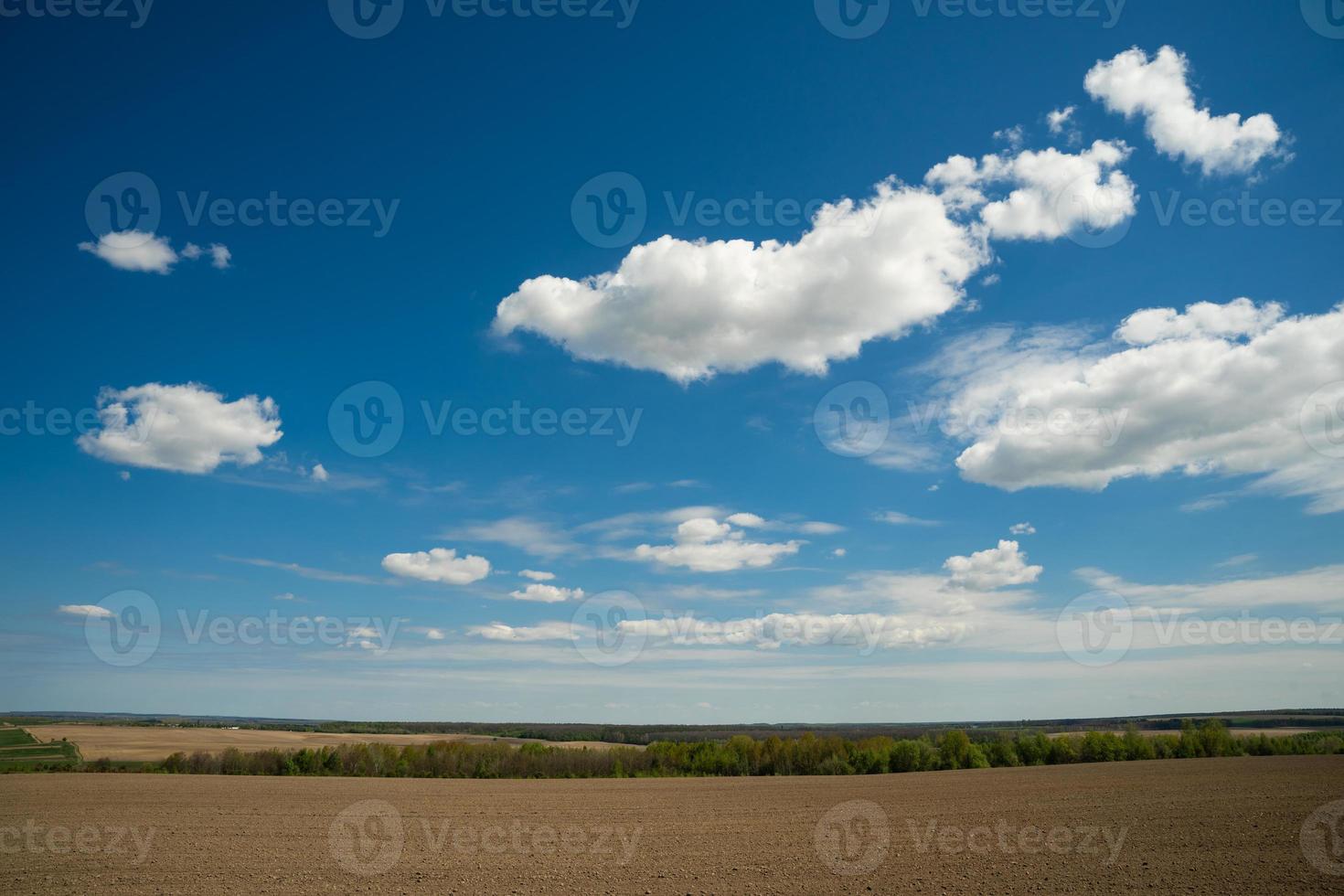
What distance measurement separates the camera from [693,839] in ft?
95.0

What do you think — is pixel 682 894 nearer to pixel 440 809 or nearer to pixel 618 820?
pixel 618 820

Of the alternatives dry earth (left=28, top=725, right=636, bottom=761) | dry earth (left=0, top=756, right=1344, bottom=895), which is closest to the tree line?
dry earth (left=28, top=725, right=636, bottom=761)

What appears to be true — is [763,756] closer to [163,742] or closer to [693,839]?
[693,839]

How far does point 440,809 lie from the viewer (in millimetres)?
41812

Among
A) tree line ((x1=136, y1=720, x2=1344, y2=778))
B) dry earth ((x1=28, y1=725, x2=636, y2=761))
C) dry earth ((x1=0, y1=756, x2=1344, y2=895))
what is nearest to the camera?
dry earth ((x1=0, y1=756, x2=1344, y2=895))

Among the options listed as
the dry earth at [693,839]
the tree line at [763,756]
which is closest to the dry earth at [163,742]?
the tree line at [763,756]

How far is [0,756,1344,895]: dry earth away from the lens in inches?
792

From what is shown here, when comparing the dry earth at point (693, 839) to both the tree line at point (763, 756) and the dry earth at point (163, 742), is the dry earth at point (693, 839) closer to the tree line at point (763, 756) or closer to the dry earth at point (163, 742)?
the tree line at point (763, 756)

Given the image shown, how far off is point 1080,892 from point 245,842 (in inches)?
1130

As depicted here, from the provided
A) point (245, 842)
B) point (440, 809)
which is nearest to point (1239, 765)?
point (440, 809)

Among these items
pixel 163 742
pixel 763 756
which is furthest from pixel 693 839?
pixel 163 742

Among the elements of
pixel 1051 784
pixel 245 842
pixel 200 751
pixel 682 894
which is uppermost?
pixel 682 894

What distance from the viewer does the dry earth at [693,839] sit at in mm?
20109

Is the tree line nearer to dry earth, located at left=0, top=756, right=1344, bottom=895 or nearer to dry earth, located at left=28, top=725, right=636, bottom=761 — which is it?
dry earth, located at left=28, top=725, right=636, bottom=761
